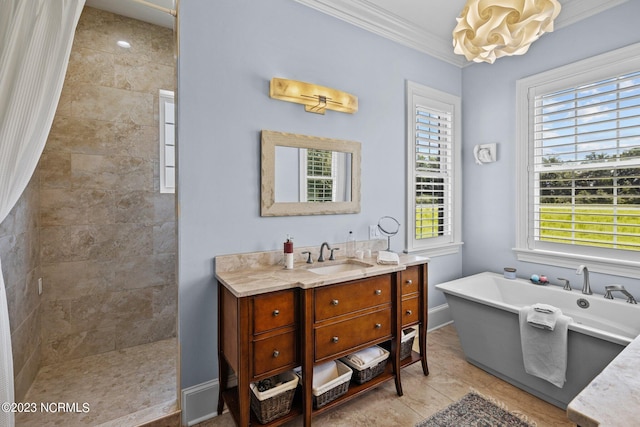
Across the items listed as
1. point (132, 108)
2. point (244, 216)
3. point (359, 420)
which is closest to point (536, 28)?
point (244, 216)

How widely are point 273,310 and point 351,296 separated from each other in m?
0.53

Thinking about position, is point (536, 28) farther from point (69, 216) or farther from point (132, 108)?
point (69, 216)

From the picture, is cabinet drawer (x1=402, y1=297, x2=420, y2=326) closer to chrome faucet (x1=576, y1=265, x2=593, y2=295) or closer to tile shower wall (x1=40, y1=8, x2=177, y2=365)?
chrome faucet (x1=576, y1=265, x2=593, y2=295)

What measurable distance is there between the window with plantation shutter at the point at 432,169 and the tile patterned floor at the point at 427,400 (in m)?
1.15

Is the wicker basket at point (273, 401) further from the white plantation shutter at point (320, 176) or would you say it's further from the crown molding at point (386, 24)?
the crown molding at point (386, 24)

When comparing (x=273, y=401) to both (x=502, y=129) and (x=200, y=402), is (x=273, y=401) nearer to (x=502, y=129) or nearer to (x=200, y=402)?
(x=200, y=402)

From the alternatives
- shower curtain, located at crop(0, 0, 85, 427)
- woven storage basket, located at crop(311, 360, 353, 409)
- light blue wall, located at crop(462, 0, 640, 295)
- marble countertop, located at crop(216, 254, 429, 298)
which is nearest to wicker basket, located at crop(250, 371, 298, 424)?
woven storage basket, located at crop(311, 360, 353, 409)

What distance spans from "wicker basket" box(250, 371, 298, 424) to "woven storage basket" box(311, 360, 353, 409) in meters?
0.15

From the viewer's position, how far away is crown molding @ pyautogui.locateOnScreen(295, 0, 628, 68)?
2455 mm

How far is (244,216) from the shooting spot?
7.02ft

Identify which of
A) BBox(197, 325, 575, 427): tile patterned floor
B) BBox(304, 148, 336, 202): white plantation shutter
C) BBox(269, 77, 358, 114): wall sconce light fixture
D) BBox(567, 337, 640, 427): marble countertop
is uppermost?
BBox(269, 77, 358, 114): wall sconce light fixture

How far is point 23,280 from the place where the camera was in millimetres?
2043

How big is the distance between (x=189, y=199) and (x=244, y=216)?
381mm

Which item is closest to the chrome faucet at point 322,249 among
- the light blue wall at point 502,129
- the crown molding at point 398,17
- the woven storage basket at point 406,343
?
the woven storage basket at point 406,343
